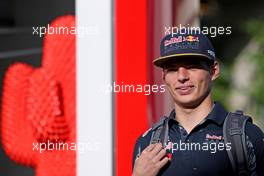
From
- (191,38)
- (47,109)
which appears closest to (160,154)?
(191,38)

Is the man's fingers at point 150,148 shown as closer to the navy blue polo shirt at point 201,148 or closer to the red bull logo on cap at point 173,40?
the navy blue polo shirt at point 201,148

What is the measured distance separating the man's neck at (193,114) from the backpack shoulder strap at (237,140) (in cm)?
9

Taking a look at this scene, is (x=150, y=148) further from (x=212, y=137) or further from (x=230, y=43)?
(x=230, y=43)

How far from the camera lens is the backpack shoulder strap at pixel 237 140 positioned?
1.83 metres

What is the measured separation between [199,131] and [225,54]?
1.05 ft

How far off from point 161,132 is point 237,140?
26 centimetres

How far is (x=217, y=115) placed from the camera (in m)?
1.93

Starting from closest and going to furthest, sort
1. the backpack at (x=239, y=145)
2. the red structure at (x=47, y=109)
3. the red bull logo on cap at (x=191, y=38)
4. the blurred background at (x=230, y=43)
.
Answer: the backpack at (x=239, y=145), the red bull logo on cap at (x=191, y=38), the blurred background at (x=230, y=43), the red structure at (x=47, y=109)

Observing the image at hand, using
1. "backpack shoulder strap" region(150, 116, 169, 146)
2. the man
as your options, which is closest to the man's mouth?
the man

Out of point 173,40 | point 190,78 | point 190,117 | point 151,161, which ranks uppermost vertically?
point 173,40

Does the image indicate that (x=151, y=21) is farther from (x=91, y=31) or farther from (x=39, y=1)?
(x=39, y=1)

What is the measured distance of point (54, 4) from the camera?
85.7 inches

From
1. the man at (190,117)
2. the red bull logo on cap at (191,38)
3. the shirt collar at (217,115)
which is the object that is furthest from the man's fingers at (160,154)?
the red bull logo on cap at (191,38)

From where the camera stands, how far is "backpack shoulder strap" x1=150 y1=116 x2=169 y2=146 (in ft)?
6.52
